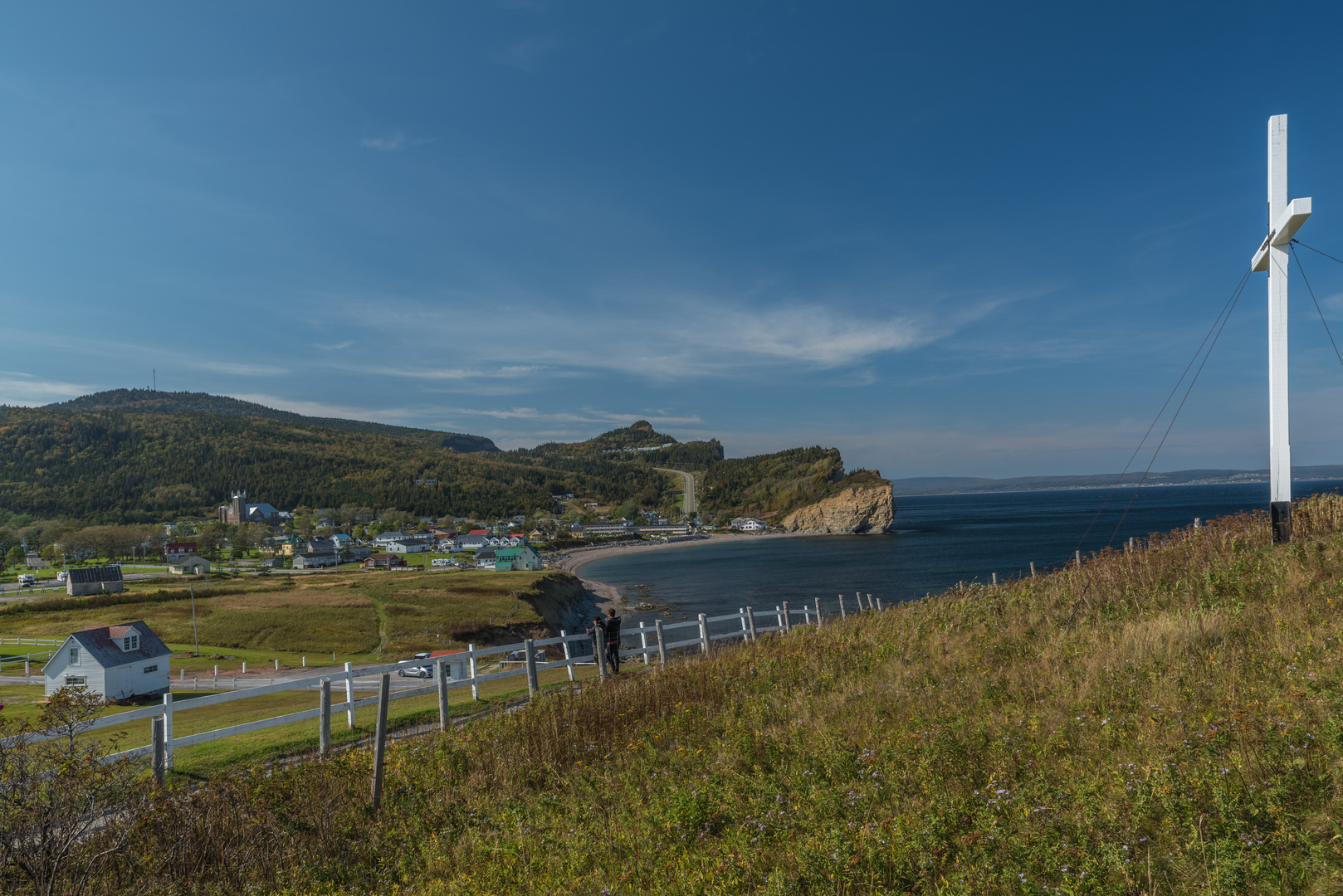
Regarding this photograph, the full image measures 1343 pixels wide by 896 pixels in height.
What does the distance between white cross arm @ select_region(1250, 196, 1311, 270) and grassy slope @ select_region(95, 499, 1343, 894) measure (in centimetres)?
489

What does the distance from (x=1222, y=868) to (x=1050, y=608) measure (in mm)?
7971

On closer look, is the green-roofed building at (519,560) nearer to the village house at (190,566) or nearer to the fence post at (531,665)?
the village house at (190,566)

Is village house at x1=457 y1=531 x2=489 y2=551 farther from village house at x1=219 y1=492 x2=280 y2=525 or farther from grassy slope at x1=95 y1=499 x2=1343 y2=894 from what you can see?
grassy slope at x1=95 y1=499 x2=1343 y2=894

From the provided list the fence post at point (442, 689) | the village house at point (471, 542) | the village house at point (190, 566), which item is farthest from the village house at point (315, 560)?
the fence post at point (442, 689)

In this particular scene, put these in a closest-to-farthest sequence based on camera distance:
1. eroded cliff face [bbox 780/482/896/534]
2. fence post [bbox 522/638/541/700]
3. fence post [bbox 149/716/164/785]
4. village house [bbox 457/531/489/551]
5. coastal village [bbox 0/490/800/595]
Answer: fence post [bbox 149/716/164/785] < fence post [bbox 522/638/541/700] < coastal village [bbox 0/490/800/595] < village house [bbox 457/531/489/551] < eroded cliff face [bbox 780/482/896/534]

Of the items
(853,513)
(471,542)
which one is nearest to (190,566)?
(471,542)

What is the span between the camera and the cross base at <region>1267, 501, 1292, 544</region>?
10.8m

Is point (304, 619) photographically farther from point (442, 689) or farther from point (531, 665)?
point (442, 689)

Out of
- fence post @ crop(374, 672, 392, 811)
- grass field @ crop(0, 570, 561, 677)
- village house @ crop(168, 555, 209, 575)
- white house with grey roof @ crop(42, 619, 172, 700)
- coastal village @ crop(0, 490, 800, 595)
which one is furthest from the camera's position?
coastal village @ crop(0, 490, 800, 595)

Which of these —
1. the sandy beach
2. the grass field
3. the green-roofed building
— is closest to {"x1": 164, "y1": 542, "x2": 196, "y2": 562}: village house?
the grass field

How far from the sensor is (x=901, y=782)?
5.18 m

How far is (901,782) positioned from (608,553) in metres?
133

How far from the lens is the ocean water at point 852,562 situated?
210 feet

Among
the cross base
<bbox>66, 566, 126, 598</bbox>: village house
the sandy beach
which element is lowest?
the sandy beach
